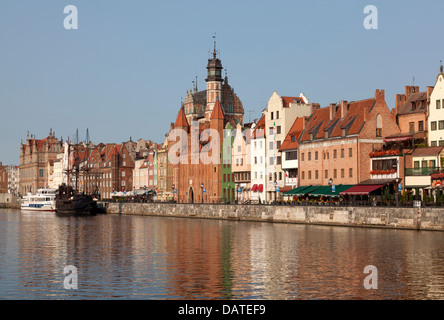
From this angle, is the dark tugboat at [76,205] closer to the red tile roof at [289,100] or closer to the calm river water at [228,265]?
the red tile roof at [289,100]

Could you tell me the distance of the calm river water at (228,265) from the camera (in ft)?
108

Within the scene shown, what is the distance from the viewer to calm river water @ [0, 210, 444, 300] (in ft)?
108

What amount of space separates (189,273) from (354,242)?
2100 cm

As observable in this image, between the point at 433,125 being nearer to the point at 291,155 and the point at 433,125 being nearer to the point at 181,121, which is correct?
the point at 291,155

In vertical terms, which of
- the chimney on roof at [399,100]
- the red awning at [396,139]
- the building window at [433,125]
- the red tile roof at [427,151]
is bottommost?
the red tile roof at [427,151]

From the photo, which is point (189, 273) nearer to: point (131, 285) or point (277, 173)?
point (131, 285)

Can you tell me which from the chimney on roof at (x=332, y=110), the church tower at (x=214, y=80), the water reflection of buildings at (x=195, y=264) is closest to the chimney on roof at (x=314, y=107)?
the chimney on roof at (x=332, y=110)

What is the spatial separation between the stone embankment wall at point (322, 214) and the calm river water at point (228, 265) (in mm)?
2010

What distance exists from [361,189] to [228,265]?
4346 cm

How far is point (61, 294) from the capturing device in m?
32.5

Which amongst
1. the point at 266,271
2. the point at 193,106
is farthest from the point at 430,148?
the point at 193,106

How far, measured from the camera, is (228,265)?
42.8 m

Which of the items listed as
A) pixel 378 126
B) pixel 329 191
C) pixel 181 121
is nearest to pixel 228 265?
pixel 329 191

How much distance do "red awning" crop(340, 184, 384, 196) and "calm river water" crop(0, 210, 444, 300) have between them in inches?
549
